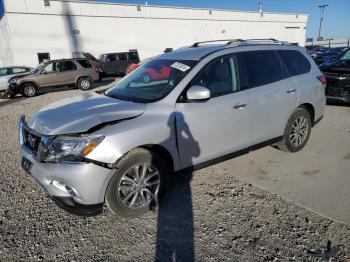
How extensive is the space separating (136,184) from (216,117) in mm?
1259

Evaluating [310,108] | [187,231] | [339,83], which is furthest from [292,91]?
[339,83]

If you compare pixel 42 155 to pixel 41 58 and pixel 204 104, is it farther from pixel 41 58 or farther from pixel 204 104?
pixel 41 58

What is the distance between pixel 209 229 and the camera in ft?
9.86

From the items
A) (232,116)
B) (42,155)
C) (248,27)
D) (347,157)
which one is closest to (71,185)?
(42,155)

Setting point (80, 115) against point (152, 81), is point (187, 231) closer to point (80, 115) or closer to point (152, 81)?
point (80, 115)

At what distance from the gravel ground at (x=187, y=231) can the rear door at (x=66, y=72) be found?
463 inches

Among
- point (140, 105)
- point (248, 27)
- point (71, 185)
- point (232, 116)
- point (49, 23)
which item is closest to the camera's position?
point (71, 185)

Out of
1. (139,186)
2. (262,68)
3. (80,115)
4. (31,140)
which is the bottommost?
(139,186)

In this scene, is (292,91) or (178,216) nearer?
(178,216)

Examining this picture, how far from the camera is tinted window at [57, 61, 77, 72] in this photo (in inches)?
574

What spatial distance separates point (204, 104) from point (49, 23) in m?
23.9

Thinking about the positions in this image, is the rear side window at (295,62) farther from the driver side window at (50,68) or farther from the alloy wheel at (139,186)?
the driver side window at (50,68)

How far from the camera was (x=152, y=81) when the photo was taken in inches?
155

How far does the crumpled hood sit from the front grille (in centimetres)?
8
